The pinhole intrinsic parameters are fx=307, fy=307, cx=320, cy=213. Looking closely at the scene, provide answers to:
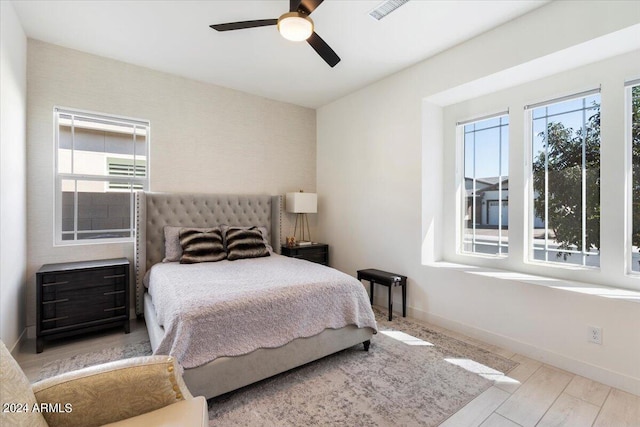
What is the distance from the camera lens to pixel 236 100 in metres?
4.24

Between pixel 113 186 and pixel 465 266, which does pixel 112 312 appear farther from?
pixel 465 266

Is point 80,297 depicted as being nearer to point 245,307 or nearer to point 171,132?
point 245,307

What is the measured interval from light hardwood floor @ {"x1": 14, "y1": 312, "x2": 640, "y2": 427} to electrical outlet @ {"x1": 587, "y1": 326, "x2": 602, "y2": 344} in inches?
11.6

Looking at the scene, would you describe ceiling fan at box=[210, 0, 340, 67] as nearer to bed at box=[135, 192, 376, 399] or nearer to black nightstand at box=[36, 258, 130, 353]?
bed at box=[135, 192, 376, 399]

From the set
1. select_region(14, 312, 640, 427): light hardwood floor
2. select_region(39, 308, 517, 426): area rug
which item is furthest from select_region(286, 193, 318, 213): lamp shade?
select_region(14, 312, 640, 427): light hardwood floor

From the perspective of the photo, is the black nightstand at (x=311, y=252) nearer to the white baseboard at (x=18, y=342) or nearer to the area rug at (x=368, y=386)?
the area rug at (x=368, y=386)

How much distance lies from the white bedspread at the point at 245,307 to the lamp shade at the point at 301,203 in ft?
5.17

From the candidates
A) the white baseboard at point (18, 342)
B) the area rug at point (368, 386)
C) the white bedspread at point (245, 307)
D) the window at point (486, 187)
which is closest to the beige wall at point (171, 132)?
the white baseboard at point (18, 342)

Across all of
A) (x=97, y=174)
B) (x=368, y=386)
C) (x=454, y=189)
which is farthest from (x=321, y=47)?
(x=97, y=174)

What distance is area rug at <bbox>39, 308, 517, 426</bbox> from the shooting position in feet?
6.19

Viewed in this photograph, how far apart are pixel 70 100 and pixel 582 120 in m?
4.93

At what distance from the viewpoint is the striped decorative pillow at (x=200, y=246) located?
3354 millimetres

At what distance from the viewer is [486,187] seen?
3402mm

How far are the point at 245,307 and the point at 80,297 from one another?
1.92 metres
